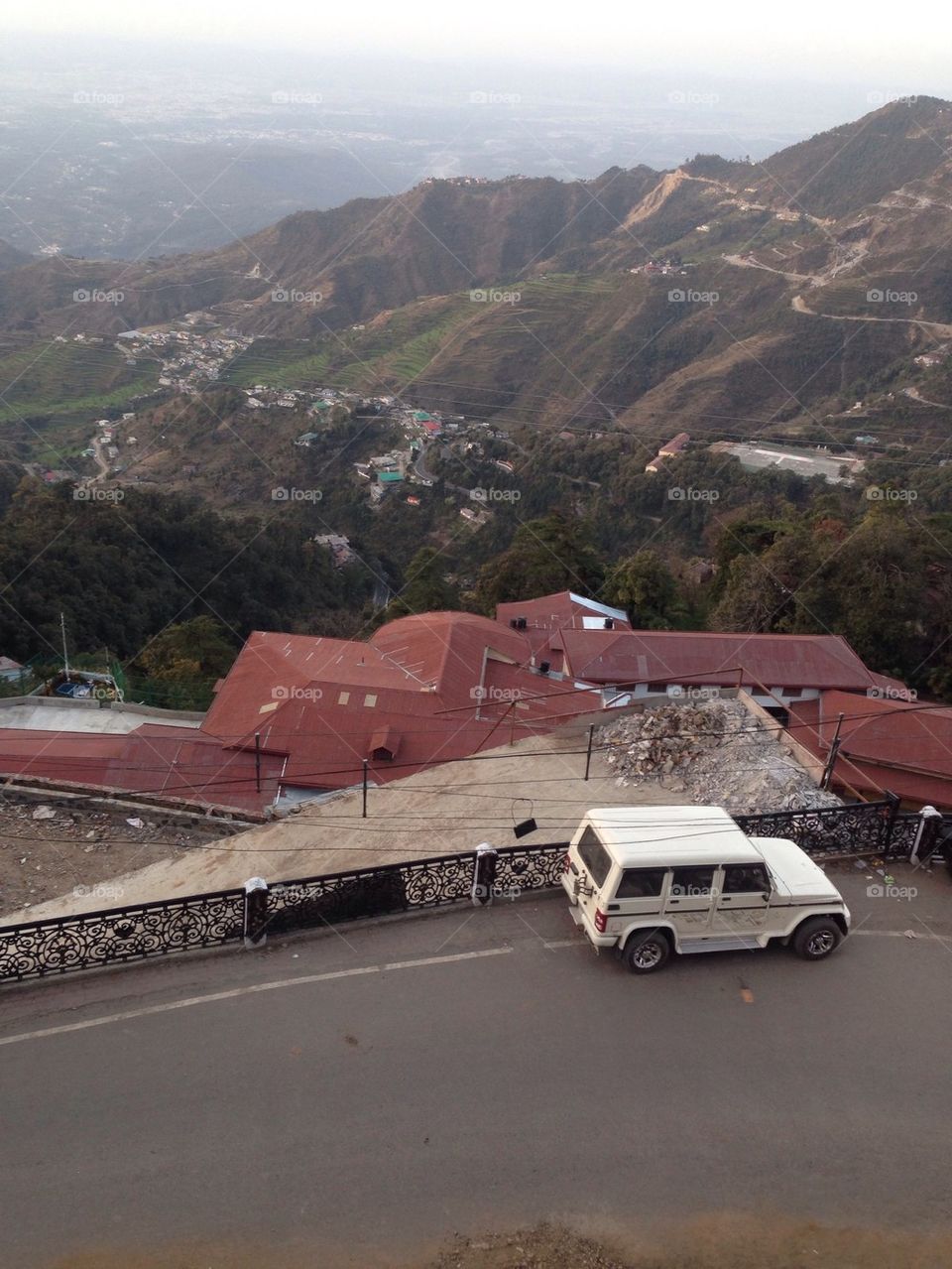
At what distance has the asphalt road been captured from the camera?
5.15 metres

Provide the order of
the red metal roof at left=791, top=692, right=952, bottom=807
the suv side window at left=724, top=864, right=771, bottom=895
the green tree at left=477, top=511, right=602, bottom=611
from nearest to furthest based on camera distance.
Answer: the suv side window at left=724, top=864, right=771, bottom=895 < the red metal roof at left=791, top=692, right=952, bottom=807 < the green tree at left=477, top=511, right=602, bottom=611

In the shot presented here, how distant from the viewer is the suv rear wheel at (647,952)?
6.73m

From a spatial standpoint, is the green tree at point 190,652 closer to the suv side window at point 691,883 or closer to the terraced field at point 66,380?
the suv side window at point 691,883

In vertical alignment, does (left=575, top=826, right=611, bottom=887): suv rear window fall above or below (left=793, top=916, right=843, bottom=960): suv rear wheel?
above

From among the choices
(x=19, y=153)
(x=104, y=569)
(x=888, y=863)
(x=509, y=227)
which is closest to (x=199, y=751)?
(x=888, y=863)

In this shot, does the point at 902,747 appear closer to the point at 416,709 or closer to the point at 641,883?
the point at 416,709

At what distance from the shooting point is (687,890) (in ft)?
21.8

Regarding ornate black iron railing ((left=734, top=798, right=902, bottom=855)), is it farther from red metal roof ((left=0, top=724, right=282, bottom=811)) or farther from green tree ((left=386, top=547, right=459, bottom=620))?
green tree ((left=386, top=547, right=459, bottom=620))

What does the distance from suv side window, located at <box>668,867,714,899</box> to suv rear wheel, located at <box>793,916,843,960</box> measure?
0.96 meters

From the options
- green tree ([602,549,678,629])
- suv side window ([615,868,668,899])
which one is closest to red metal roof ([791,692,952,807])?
suv side window ([615,868,668,899])

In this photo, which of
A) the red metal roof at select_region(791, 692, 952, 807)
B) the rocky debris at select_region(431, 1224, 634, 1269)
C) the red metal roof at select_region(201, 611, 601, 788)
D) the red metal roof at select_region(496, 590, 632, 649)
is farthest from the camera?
the red metal roof at select_region(496, 590, 632, 649)

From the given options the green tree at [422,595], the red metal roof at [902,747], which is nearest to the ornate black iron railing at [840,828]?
the red metal roof at [902,747]

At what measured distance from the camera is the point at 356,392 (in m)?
74.9

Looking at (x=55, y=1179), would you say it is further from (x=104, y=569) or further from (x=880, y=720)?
(x=104, y=569)
